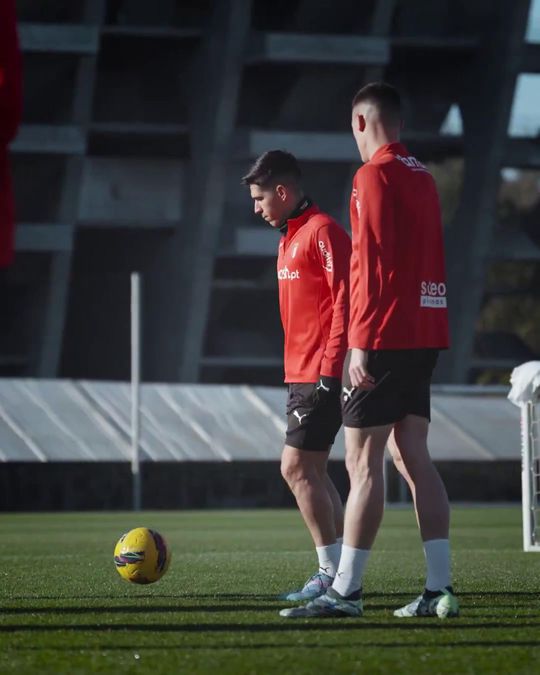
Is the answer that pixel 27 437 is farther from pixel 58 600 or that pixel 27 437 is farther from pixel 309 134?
pixel 58 600

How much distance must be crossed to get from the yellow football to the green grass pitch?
10 centimetres

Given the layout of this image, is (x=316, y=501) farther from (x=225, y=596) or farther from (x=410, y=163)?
(x=410, y=163)

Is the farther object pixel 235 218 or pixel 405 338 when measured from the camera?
pixel 235 218

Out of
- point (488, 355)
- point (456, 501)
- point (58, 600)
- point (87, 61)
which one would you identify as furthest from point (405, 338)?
point (488, 355)

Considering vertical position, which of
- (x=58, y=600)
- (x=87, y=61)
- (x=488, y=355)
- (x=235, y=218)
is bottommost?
(x=58, y=600)

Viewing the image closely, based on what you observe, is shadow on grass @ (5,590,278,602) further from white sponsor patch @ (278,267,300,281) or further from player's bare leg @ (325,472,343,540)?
white sponsor patch @ (278,267,300,281)

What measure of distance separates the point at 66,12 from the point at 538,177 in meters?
30.2

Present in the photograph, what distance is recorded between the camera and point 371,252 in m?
6.95

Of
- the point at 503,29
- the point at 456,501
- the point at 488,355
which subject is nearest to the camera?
the point at 456,501

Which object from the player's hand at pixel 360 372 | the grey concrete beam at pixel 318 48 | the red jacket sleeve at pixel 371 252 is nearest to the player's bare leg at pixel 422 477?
the player's hand at pixel 360 372

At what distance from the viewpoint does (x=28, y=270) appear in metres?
47.2

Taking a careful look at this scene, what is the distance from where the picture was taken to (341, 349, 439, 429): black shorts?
6988mm

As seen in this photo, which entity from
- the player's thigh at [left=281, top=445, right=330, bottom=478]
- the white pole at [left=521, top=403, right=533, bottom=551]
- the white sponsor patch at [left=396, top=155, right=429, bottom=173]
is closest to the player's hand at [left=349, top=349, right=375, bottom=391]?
the white sponsor patch at [left=396, top=155, right=429, bottom=173]

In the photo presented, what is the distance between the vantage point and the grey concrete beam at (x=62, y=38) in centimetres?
4459
